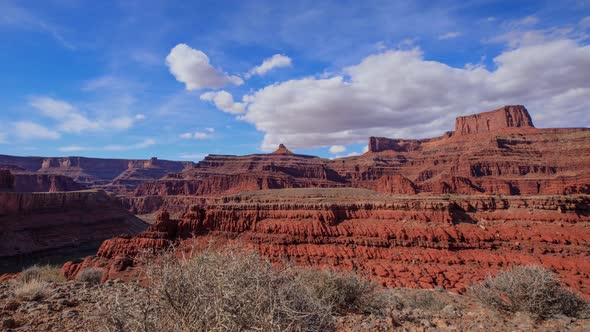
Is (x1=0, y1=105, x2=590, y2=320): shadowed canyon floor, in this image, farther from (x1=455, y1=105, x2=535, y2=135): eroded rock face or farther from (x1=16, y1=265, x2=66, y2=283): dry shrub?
(x1=455, y1=105, x2=535, y2=135): eroded rock face

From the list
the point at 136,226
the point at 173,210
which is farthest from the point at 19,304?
the point at 173,210

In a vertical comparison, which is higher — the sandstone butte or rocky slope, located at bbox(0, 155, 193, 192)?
rocky slope, located at bbox(0, 155, 193, 192)

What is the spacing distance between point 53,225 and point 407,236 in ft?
218

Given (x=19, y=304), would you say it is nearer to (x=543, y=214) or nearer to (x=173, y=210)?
(x=543, y=214)

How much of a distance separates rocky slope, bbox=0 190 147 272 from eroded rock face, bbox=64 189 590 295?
2461 centimetres

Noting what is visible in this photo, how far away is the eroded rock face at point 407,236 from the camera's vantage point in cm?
2872

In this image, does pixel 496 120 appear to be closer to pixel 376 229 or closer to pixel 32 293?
pixel 376 229

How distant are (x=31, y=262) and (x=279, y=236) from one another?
4059 centimetres

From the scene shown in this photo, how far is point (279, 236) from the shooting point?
126ft

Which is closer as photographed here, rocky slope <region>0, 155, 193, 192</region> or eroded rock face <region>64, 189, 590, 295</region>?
eroded rock face <region>64, 189, 590, 295</region>

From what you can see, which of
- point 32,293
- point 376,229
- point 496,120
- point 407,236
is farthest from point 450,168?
point 32,293

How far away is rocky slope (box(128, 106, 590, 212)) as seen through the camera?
276 ft

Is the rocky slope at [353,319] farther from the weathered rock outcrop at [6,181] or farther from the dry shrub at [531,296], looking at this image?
the weathered rock outcrop at [6,181]

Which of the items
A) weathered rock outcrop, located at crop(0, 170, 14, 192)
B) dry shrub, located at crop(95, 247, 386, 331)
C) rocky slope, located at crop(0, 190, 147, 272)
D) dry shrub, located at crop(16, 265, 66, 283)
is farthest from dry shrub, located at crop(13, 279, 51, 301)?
weathered rock outcrop, located at crop(0, 170, 14, 192)
